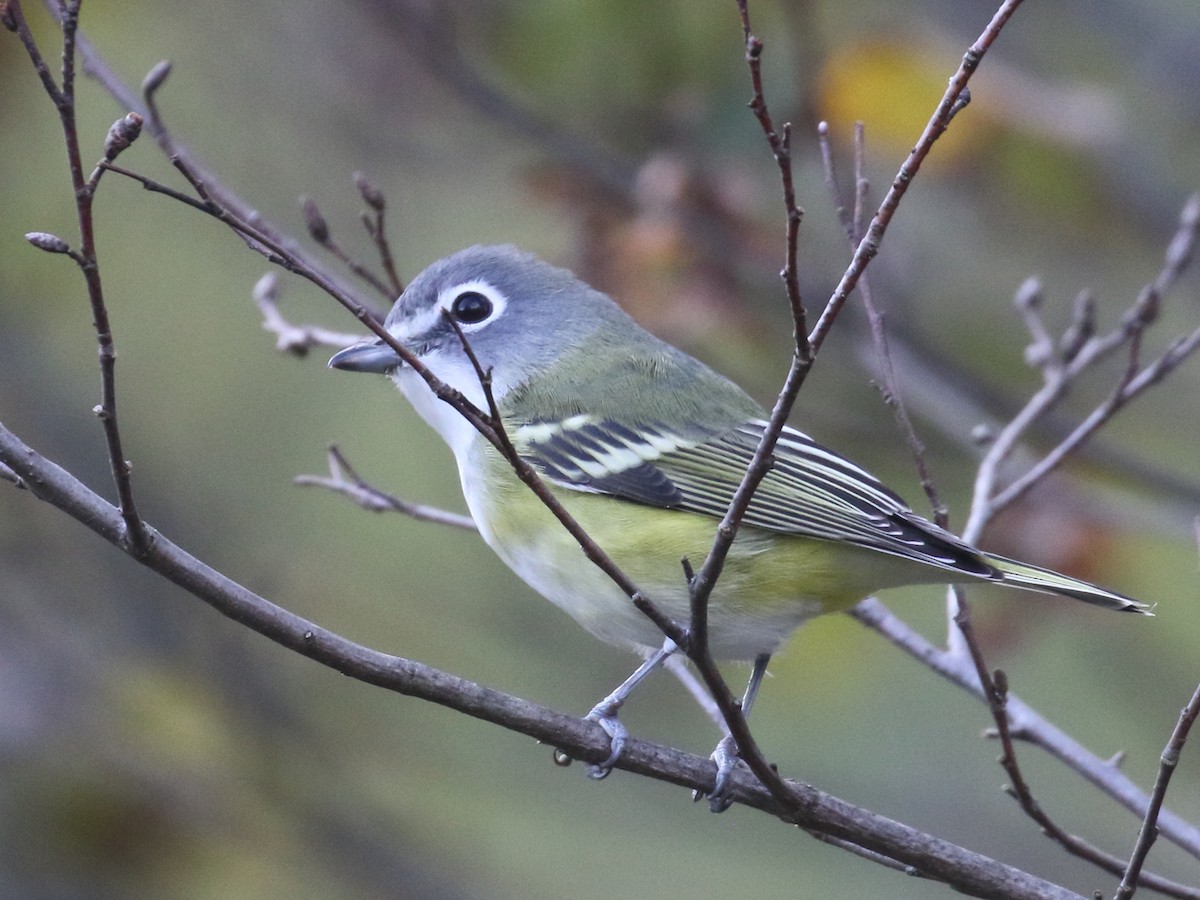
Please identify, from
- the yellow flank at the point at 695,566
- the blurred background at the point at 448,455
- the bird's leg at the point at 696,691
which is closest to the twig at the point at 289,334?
the yellow flank at the point at 695,566

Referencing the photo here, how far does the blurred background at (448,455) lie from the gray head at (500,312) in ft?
2.85

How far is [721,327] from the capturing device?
18.8 feet

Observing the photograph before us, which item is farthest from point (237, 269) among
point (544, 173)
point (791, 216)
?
point (791, 216)

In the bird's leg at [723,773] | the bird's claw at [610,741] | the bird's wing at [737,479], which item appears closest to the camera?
the bird's claw at [610,741]

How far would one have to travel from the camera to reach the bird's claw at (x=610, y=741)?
305 cm

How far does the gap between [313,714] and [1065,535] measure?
12.5 ft

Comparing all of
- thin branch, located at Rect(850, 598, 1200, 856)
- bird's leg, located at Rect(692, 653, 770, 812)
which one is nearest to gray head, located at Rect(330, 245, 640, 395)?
thin branch, located at Rect(850, 598, 1200, 856)

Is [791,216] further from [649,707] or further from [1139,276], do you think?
[1139,276]

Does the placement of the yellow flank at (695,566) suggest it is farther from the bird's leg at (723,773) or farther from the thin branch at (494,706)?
the thin branch at (494,706)

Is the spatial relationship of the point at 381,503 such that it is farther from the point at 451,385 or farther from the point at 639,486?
the point at 639,486

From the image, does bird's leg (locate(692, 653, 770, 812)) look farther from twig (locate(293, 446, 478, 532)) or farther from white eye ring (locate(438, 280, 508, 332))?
white eye ring (locate(438, 280, 508, 332))

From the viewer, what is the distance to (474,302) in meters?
4.59

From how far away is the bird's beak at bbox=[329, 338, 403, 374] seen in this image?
4.07m

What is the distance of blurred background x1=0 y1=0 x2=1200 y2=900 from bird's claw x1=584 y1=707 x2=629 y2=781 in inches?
97.8
